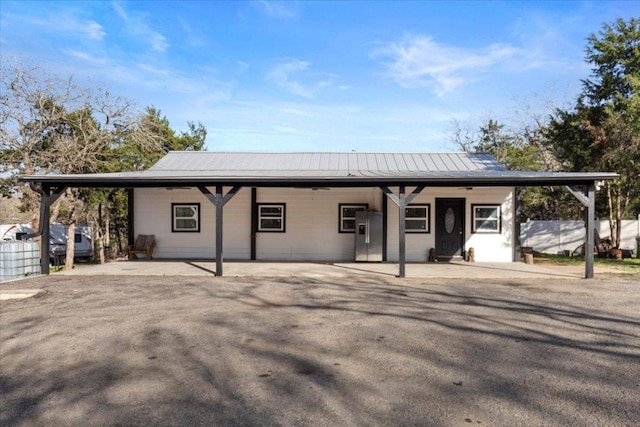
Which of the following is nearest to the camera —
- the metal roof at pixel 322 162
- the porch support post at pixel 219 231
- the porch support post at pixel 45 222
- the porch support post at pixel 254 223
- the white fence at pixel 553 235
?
the porch support post at pixel 219 231

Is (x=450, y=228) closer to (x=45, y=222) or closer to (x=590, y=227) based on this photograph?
(x=590, y=227)

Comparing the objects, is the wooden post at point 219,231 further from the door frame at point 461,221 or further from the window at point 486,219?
the window at point 486,219

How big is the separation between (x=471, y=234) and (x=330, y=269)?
5.38 m

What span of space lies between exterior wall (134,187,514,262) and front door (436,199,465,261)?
7.2 inches

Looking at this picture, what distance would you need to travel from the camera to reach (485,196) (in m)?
14.8

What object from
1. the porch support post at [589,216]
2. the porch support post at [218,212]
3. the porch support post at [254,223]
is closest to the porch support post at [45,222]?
the porch support post at [218,212]

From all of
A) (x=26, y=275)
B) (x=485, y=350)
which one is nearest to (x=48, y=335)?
(x=485, y=350)

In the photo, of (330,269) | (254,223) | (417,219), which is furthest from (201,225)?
(417,219)

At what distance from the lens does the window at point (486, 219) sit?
14.8 meters

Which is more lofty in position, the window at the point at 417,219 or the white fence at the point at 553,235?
the window at the point at 417,219

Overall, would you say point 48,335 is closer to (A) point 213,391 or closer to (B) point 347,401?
(A) point 213,391

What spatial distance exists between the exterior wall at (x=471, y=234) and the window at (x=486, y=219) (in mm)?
137

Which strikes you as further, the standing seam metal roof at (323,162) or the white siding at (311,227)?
the standing seam metal roof at (323,162)

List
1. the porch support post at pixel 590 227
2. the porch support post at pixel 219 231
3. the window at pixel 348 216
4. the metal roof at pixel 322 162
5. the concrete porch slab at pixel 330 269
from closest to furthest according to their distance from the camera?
the porch support post at pixel 590 227 < the porch support post at pixel 219 231 < the concrete porch slab at pixel 330 269 < the window at pixel 348 216 < the metal roof at pixel 322 162
